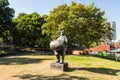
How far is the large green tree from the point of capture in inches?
1399

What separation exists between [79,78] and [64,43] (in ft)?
7.73

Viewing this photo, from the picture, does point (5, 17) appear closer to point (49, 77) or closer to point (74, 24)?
point (74, 24)

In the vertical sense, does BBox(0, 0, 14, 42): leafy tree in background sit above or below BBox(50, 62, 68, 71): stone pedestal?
above

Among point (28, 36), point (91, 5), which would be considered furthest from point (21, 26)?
point (91, 5)

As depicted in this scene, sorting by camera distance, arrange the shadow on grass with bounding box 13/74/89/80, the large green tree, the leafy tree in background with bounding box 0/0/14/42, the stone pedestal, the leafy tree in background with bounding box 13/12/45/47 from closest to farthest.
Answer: the shadow on grass with bounding box 13/74/89/80, the stone pedestal, the large green tree, the leafy tree in background with bounding box 0/0/14/42, the leafy tree in background with bounding box 13/12/45/47

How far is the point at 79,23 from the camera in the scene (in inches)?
1396

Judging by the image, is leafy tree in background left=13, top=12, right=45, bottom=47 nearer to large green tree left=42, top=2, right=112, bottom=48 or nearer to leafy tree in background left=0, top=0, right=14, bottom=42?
leafy tree in background left=0, top=0, right=14, bottom=42

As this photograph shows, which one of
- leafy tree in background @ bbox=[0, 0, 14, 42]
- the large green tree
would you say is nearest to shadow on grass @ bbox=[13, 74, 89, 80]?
the large green tree

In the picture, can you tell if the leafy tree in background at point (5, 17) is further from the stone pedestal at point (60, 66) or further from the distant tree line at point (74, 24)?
the stone pedestal at point (60, 66)

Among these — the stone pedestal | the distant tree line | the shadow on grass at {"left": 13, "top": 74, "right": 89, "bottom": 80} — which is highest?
the distant tree line

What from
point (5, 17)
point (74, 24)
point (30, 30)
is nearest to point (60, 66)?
point (74, 24)

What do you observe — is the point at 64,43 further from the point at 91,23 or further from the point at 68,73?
the point at 91,23

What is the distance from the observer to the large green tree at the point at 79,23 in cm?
3553

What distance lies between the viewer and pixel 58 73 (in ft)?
39.0
